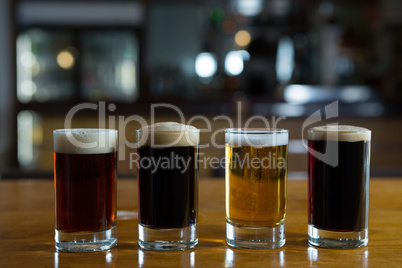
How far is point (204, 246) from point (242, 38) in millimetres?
3855

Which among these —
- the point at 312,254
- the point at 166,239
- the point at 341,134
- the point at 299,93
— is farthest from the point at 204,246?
the point at 299,93

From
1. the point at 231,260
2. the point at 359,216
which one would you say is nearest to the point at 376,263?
the point at 359,216

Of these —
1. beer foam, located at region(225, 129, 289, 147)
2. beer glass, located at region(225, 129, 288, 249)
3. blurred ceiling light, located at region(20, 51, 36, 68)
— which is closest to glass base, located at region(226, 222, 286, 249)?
beer glass, located at region(225, 129, 288, 249)

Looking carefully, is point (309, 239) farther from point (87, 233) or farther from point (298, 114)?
point (298, 114)

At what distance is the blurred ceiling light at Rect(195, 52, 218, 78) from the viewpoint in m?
4.42

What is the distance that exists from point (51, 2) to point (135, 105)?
47.4 inches

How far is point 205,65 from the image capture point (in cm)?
444

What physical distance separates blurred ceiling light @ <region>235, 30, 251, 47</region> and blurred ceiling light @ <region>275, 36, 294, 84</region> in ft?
1.02

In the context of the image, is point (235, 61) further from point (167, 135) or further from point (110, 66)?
point (167, 135)

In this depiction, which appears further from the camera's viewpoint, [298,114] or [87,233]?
[298,114]

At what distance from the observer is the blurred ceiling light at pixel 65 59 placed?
14.1 ft

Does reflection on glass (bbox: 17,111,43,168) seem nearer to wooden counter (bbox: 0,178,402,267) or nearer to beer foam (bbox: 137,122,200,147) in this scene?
wooden counter (bbox: 0,178,402,267)

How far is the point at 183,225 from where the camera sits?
824 mm

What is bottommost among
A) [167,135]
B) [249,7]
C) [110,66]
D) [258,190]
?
→ [258,190]
